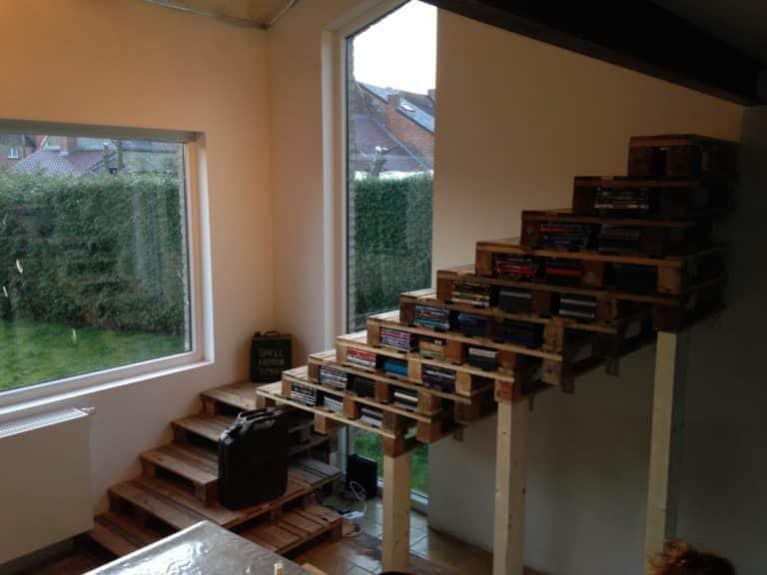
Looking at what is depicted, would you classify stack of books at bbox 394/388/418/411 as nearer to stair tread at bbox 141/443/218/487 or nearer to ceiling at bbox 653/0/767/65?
stair tread at bbox 141/443/218/487

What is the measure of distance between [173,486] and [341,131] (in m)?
2.72

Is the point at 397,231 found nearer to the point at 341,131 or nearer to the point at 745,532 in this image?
the point at 341,131

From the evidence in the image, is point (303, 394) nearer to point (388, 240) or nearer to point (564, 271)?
point (388, 240)

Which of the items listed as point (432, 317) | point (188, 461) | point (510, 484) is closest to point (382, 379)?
point (432, 317)

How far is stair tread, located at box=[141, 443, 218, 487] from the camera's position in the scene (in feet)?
13.1

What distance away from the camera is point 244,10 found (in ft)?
15.4

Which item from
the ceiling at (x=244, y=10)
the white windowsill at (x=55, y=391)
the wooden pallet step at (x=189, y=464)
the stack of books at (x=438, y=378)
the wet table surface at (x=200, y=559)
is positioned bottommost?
the wooden pallet step at (x=189, y=464)

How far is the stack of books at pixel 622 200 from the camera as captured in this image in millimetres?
2471

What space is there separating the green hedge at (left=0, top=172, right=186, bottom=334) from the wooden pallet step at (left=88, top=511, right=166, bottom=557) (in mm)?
1271

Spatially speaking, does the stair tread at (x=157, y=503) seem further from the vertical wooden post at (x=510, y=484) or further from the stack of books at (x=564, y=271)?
the stack of books at (x=564, y=271)

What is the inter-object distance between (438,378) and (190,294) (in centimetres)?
260

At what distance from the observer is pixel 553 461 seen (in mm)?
3695

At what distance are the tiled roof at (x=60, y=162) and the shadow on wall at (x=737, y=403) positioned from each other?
3757mm

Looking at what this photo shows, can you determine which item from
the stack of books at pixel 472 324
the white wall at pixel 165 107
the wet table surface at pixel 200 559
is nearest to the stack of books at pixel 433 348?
the stack of books at pixel 472 324
